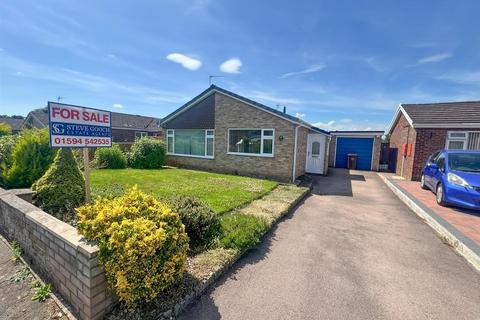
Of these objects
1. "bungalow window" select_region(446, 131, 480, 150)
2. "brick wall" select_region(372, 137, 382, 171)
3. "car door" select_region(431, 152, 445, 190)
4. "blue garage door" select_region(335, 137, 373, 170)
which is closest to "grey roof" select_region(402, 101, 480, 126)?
"bungalow window" select_region(446, 131, 480, 150)

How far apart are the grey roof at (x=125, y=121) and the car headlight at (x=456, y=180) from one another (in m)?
31.3


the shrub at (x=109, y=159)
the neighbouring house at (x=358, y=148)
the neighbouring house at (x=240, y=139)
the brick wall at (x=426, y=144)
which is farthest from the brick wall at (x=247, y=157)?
the neighbouring house at (x=358, y=148)

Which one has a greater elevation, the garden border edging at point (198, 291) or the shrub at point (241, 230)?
the shrub at point (241, 230)

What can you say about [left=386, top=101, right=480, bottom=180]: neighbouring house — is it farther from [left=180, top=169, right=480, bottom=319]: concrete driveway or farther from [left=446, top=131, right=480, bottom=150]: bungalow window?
[left=180, top=169, right=480, bottom=319]: concrete driveway

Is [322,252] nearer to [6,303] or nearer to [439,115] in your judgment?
[6,303]

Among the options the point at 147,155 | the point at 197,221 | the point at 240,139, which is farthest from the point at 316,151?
the point at 197,221

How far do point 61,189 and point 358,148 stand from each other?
1830cm

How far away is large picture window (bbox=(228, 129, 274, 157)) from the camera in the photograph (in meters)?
11.2

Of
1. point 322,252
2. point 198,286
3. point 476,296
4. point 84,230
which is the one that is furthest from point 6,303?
point 476,296

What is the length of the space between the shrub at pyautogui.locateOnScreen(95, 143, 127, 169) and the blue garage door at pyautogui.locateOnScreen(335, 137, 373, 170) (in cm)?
1578

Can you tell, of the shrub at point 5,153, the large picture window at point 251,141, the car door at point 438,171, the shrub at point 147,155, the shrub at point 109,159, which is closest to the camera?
the shrub at point 5,153

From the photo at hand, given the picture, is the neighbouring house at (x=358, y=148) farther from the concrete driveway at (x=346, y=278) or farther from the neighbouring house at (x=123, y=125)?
the neighbouring house at (x=123, y=125)

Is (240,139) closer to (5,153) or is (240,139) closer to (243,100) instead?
(243,100)

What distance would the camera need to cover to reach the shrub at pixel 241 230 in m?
4.07
